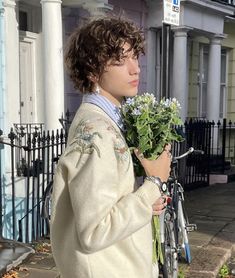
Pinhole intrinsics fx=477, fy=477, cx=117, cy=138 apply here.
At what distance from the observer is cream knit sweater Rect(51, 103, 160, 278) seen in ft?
5.27

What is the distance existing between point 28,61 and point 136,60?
6.82 m

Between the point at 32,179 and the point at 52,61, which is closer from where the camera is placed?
the point at 32,179

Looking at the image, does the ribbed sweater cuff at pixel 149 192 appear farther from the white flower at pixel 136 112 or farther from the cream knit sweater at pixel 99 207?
the white flower at pixel 136 112

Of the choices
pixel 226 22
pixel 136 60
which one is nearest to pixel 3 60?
pixel 136 60

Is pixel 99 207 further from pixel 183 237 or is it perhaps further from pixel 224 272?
pixel 224 272

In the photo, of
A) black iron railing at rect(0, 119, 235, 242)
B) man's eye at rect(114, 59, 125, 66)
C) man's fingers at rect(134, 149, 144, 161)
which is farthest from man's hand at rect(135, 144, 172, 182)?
black iron railing at rect(0, 119, 235, 242)

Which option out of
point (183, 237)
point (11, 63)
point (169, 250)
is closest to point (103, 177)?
point (169, 250)

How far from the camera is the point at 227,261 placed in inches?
199

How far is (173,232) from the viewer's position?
14.4ft

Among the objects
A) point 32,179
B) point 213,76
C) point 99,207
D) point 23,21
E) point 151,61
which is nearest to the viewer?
point 99,207

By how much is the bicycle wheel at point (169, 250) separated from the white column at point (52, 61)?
10.9 ft

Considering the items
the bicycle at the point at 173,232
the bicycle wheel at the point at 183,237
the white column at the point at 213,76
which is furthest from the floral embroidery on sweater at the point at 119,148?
the white column at the point at 213,76

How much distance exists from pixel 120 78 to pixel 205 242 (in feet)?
13.1

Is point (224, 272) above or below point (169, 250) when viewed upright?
below
